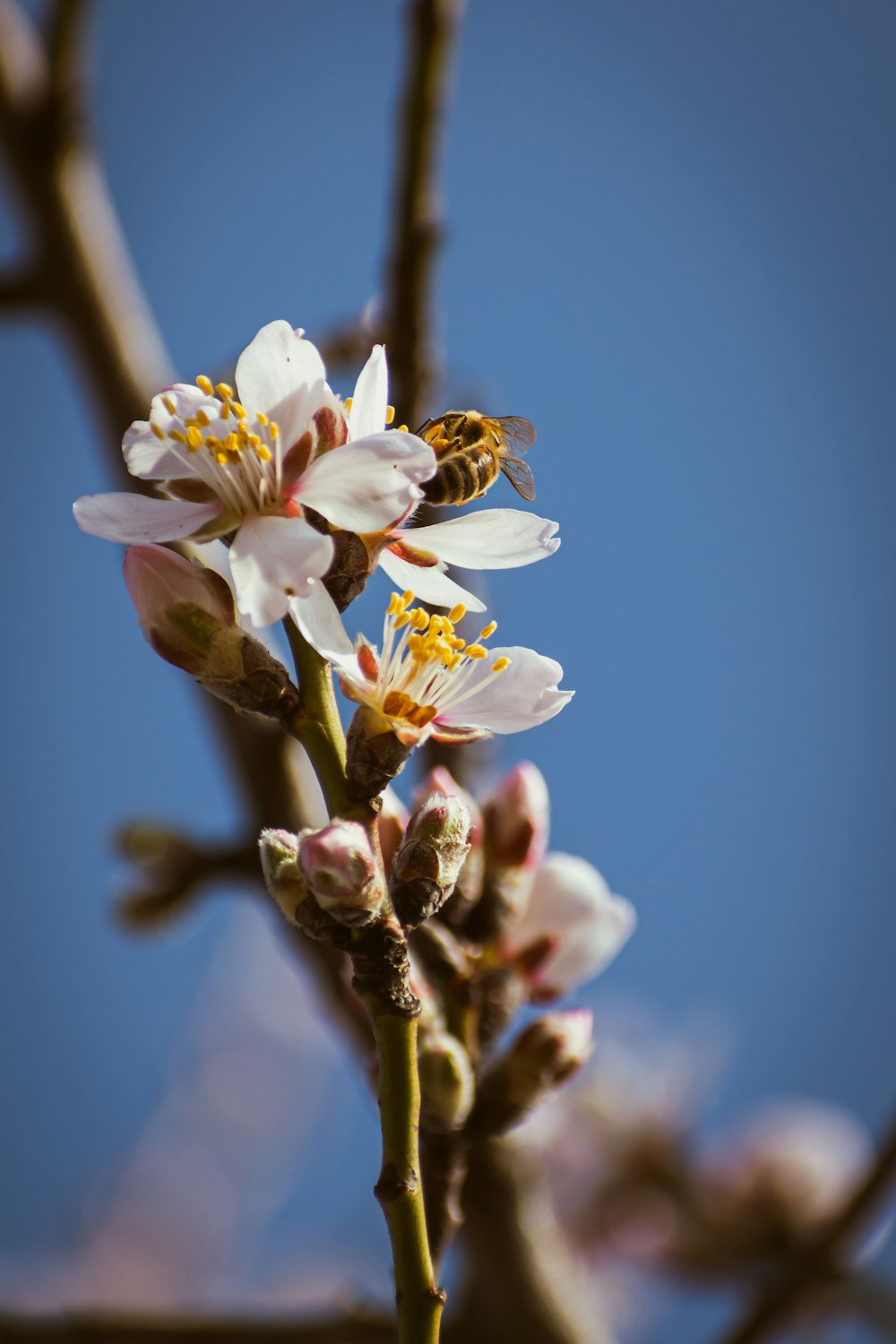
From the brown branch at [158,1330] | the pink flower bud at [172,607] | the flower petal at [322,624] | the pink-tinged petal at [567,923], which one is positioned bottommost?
the brown branch at [158,1330]

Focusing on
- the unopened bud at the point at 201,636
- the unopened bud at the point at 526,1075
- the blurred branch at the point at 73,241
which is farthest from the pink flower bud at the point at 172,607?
the blurred branch at the point at 73,241

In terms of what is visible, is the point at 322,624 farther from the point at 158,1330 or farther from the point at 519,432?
the point at 158,1330

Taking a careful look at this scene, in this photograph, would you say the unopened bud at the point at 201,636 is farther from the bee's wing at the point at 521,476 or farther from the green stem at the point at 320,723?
the bee's wing at the point at 521,476

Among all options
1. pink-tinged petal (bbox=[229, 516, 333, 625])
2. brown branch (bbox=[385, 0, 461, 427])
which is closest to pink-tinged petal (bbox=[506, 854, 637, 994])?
pink-tinged petal (bbox=[229, 516, 333, 625])

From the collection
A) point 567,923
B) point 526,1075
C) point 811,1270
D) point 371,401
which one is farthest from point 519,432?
point 811,1270

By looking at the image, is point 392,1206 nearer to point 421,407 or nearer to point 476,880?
point 476,880

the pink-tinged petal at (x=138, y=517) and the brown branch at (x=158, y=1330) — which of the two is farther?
the brown branch at (x=158, y=1330)

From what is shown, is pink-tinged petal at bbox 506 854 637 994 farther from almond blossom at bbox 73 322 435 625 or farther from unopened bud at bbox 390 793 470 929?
almond blossom at bbox 73 322 435 625
